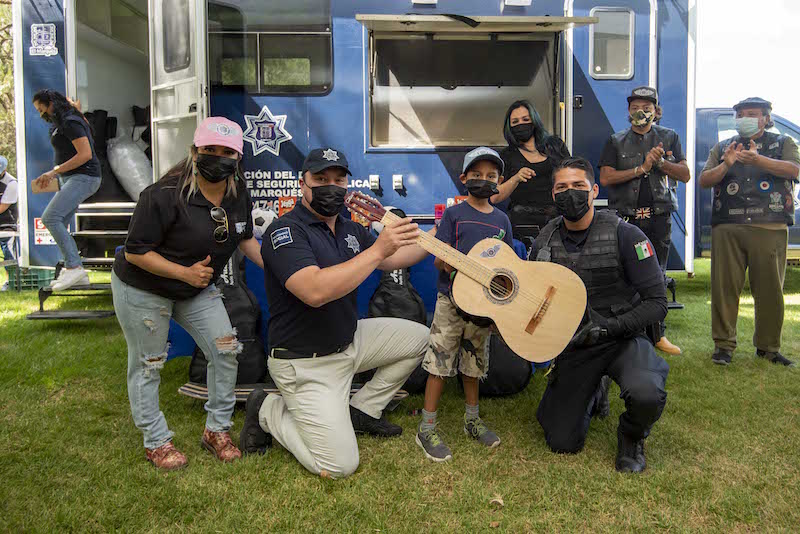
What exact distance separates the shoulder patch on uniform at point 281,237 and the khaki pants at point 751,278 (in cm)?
377

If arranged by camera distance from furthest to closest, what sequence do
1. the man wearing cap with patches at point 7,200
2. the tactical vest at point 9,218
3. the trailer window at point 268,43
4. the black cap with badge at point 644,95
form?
the tactical vest at point 9,218 → the man wearing cap with patches at point 7,200 → the trailer window at point 268,43 → the black cap with badge at point 644,95

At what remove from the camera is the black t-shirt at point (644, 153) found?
4.71m

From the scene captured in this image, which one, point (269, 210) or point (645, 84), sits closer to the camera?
point (269, 210)

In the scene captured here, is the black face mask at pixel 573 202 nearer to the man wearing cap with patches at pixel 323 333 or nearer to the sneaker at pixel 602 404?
the man wearing cap with patches at pixel 323 333

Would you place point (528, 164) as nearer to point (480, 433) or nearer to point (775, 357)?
point (480, 433)

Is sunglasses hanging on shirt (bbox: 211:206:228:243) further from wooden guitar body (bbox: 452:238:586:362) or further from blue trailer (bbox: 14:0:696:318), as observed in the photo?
blue trailer (bbox: 14:0:696:318)

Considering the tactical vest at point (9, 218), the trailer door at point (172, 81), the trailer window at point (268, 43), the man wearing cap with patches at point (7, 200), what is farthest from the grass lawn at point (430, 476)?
the tactical vest at point (9, 218)

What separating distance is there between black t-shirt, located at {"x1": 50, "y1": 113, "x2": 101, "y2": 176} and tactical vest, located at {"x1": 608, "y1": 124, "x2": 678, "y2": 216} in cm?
484

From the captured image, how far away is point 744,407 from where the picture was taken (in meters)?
3.75

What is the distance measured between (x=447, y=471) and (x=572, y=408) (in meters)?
0.79

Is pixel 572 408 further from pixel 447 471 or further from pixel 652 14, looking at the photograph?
pixel 652 14

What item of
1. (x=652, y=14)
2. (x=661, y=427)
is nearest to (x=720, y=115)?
(x=652, y=14)

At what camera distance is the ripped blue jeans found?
9.72ft

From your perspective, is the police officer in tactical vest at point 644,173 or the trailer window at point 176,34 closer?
the police officer in tactical vest at point 644,173
